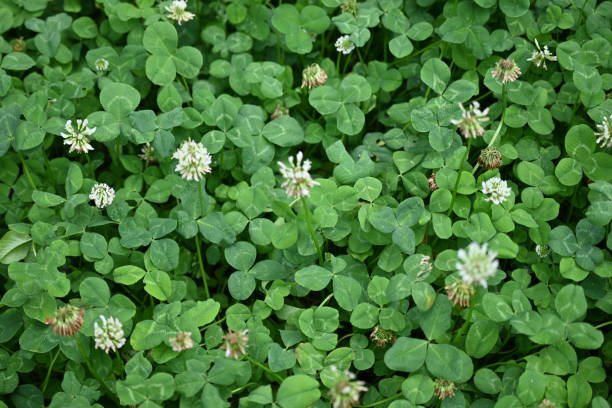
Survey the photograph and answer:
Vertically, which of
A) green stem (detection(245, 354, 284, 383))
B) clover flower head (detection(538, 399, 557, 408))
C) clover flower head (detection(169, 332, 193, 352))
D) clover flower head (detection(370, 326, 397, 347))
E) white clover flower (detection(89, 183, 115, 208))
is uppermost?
white clover flower (detection(89, 183, 115, 208))

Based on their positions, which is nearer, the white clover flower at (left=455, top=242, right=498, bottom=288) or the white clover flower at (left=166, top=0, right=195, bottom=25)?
the white clover flower at (left=455, top=242, right=498, bottom=288)

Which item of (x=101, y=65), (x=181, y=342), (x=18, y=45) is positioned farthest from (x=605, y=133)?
(x=18, y=45)

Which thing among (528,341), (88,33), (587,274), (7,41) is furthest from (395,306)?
(7,41)

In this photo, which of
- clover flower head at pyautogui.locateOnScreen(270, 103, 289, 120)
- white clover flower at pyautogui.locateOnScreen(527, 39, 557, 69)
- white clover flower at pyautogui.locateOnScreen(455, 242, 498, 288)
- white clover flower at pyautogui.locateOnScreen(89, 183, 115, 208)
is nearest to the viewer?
white clover flower at pyautogui.locateOnScreen(455, 242, 498, 288)

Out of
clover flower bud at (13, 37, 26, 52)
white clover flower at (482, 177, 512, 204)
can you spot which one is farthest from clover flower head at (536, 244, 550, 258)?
clover flower bud at (13, 37, 26, 52)

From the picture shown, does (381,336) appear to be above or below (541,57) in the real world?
below

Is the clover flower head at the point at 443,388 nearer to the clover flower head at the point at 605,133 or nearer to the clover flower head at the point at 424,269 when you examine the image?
the clover flower head at the point at 424,269

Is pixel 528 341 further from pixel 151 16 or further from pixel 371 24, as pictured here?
pixel 151 16

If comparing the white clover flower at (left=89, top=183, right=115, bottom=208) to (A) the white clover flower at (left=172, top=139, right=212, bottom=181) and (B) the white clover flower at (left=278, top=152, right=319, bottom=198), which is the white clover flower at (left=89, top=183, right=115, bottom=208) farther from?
(B) the white clover flower at (left=278, top=152, right=319, bottom=198)

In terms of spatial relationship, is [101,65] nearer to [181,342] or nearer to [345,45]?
[345,45]
